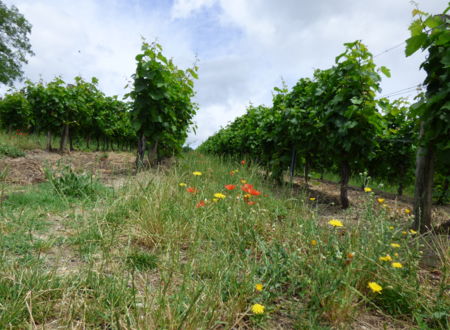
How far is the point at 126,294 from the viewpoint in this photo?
138cm

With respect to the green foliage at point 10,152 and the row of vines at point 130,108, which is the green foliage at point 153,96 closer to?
the row of vines at point 130,108

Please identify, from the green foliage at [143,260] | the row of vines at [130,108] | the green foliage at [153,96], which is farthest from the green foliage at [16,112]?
the green foliage at [143,260]

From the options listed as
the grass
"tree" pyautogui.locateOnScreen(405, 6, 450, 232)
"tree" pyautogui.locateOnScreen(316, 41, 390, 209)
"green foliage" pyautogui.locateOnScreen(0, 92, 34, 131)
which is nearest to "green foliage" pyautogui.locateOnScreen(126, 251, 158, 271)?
the grass

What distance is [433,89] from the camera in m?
3.00

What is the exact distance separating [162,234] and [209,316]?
1087mm

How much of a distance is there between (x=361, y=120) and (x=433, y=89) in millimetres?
1615

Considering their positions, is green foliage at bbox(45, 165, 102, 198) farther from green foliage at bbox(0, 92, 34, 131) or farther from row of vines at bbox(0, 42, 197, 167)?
green foliage at bbox(0, 92, 34, 131)

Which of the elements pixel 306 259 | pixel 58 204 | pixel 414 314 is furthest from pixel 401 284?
pixel 58 204

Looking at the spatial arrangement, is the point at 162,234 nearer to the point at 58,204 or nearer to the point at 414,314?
the point at 58,204

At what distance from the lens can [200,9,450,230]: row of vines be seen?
2861 mm

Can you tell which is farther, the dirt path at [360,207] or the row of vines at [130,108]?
the row of vines at [130,108]

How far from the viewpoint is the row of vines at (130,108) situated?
19.9 ft

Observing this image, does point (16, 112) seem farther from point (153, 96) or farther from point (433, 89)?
point (433, 89)

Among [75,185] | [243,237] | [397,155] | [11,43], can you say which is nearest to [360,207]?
[243,237]
